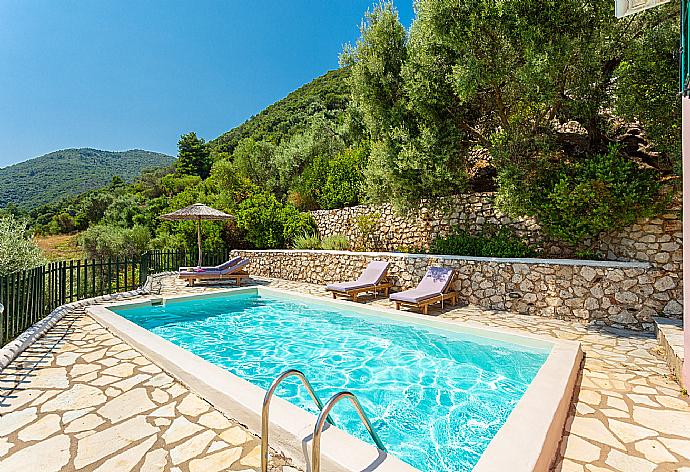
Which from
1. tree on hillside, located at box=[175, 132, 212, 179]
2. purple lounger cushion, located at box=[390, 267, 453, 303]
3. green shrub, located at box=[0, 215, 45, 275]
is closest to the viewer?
green shrub, located at box=[0, 215, 45, 275]

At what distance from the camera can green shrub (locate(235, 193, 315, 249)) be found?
1591 cm

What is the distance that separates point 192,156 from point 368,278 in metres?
39.5

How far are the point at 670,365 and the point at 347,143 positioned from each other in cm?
1782

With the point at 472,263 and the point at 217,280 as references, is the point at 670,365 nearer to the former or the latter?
the point at 472,263

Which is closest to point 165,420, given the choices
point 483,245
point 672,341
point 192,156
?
point 672,341

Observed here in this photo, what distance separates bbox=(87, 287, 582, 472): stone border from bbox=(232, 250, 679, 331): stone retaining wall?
2513 mm

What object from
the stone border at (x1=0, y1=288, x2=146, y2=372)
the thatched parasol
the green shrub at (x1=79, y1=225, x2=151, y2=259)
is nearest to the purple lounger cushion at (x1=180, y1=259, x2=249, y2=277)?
the thatched parasol

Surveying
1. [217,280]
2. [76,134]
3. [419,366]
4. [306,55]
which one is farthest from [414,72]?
[76,134]

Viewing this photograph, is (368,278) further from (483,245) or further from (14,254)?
(14,254)

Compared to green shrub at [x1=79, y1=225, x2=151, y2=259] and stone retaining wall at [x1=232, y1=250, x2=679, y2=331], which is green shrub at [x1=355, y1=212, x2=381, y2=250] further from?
green shrub at [x1=79, y1=225, x2=151, y2=259]

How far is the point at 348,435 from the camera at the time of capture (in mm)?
2996

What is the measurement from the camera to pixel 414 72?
33.4ft

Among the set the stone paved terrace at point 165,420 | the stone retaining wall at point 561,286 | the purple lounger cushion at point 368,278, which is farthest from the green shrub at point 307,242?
the stone paved terrace at point 165,420

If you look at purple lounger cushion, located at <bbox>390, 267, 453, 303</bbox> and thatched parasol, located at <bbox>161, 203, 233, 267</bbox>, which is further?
thatched parasol, located at <bbox>161, 203, 233, 267</bbox>
